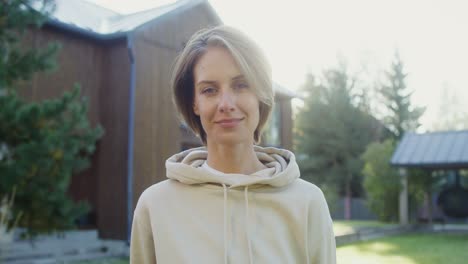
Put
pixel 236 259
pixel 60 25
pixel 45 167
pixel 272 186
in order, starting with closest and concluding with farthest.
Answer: pixel 236 259
pixel 272 186
pixel 45 167
pixel 60 25

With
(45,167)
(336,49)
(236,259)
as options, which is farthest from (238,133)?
(336,49)

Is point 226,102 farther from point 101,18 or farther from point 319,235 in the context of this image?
point 101,18

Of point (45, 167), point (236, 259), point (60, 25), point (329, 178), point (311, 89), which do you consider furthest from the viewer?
point (311, 89)

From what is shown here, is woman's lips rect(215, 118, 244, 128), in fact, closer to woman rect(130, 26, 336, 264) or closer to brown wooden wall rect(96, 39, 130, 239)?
woman rect(130, 26, 336, 264)

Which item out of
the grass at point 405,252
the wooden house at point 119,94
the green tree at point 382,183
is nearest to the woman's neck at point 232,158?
the grass at point 405,252

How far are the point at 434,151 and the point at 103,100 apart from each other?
924 centimetres

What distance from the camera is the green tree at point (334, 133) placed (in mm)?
29531

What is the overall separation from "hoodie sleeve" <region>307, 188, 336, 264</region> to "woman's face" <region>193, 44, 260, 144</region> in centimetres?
32

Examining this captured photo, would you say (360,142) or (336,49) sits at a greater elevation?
(336,49)

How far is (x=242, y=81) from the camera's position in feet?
5.18

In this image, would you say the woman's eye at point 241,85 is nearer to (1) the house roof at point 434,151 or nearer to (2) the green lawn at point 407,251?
(2) the green lawn at point 407,251

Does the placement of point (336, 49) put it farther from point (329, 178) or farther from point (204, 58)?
point (204, 58)

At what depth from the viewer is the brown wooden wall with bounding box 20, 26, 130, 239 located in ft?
32.8

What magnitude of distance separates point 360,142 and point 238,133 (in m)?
29.4
